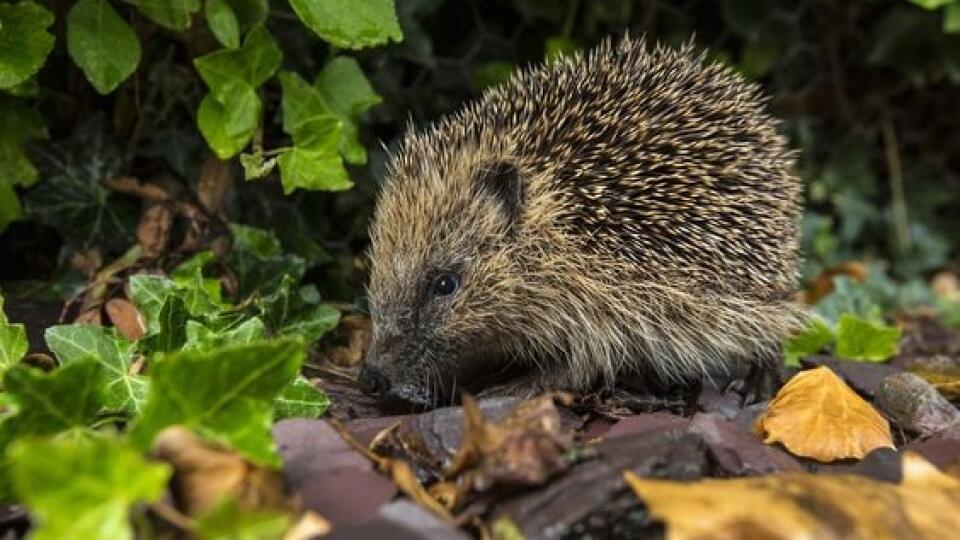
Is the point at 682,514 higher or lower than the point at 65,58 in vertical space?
lower

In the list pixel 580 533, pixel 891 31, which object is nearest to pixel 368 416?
pixel 580 533

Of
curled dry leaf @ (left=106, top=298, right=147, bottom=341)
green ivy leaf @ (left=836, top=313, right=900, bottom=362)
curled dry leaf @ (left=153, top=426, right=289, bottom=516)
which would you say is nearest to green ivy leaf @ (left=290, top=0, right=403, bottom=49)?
curled dry leaf @ (left=106, top=298, right=147, bottom=341)

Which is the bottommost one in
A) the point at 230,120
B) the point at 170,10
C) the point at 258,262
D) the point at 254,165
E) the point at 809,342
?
the point at 809,342

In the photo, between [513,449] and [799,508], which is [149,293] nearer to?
[513,449]

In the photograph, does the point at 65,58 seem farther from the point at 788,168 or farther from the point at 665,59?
the point at 788,168

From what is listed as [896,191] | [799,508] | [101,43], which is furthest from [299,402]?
[896,191]

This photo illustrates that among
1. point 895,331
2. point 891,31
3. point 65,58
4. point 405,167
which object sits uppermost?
point 891,31

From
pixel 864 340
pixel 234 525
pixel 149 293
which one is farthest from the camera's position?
pixel 864 340
